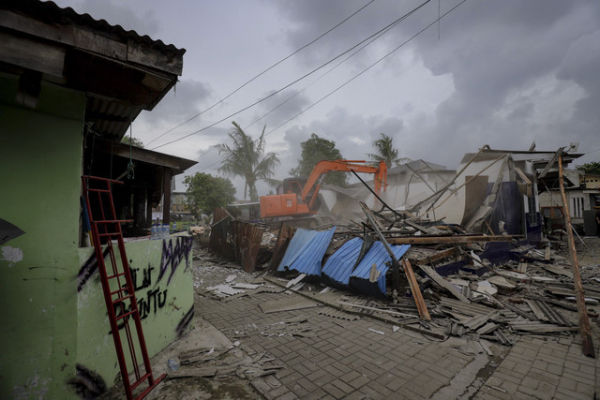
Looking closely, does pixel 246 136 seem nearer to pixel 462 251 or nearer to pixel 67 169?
pixel 462 251

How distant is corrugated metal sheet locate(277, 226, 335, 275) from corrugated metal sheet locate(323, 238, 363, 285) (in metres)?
0.38

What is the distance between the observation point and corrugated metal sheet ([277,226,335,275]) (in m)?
7.87

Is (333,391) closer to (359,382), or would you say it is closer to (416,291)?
(359,382)

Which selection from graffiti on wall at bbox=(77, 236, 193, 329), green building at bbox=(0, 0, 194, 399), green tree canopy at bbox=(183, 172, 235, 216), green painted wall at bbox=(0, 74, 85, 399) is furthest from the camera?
green tree canopy at bbox=(183, 172, 235, 216)

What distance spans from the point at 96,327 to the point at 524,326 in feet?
20.9

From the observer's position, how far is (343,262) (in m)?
7.25

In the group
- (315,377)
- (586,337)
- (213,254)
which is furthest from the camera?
(213,254)

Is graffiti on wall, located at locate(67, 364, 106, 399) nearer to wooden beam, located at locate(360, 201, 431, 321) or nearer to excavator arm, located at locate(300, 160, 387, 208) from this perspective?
wooden beam, located at locate(360, 201, 431, 321)

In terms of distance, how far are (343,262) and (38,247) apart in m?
Answer: 5.94

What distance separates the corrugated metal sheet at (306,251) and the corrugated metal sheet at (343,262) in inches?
14.8

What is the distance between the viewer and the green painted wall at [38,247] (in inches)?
103

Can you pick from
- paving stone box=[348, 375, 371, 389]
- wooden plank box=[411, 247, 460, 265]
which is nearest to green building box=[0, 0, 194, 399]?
paving stone box=[348, 375, 371, 389]

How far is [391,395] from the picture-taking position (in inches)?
124

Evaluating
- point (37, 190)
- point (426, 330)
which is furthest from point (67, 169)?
point (426, 330)
